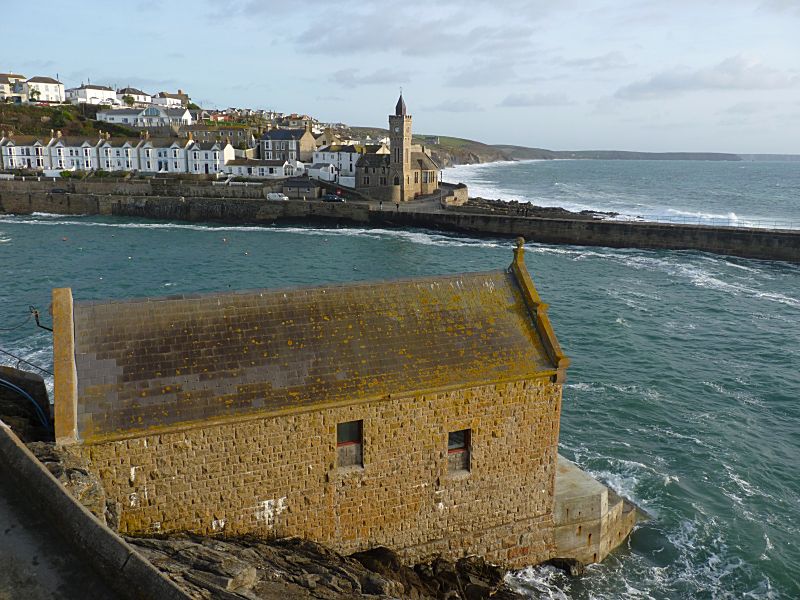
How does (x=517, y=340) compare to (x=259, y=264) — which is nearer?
(x=517, y=340)

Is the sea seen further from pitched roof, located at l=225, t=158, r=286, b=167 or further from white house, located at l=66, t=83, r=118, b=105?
white house, located at l=66, t=83, r=118, b=105

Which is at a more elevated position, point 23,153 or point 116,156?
point 23,153

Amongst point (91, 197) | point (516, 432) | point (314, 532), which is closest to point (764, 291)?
point (516, 432)

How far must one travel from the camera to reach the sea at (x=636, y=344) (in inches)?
688

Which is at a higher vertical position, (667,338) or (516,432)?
(516,432)

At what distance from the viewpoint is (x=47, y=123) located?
13200cm

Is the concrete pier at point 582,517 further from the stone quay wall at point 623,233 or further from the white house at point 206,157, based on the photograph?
the white house at point 206,157

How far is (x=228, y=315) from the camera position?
13562mm

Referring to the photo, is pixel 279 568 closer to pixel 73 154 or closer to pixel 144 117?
pixel 73 154

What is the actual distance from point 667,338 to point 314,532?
86.0 ft

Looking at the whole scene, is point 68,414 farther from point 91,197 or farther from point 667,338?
point 91,197

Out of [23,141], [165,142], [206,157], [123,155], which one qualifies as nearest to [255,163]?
[206,157]

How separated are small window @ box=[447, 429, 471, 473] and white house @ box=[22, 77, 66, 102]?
17983cm

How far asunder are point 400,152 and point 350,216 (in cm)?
1353
